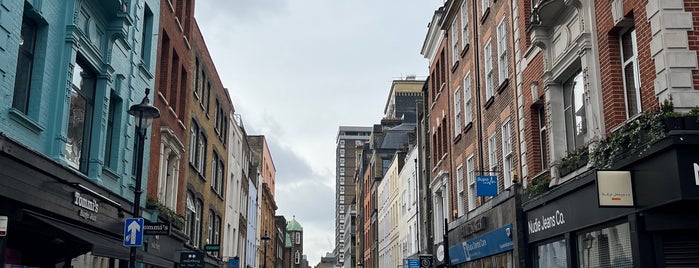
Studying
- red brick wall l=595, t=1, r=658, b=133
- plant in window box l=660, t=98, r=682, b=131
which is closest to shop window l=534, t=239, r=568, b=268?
red brick wall l=595, t=1, r=658, b=133

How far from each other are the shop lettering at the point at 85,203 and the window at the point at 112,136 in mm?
2196

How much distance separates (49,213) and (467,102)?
1673cm

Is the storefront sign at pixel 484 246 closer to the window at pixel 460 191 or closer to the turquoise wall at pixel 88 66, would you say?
the window at pixel 460 191

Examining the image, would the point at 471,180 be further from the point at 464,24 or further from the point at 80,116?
the point at 80,116

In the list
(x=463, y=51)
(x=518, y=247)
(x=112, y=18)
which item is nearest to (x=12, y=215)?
(x=112, y=18)

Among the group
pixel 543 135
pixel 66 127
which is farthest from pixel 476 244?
pixel 66 127

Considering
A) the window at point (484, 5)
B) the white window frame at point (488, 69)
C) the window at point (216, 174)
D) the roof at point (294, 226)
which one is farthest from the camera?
the roof at point (294, 226)

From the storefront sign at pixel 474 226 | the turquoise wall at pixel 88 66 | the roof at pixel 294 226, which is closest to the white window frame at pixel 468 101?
the storefront sign at pixel 474 226

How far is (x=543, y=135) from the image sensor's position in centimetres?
1759

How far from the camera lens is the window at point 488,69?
897 inches

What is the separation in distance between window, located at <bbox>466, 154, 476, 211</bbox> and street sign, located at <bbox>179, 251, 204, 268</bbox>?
9.83m

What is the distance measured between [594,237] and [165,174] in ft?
49.4

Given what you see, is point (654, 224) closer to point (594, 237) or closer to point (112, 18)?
point (594, 237)

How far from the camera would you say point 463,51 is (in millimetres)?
26594
